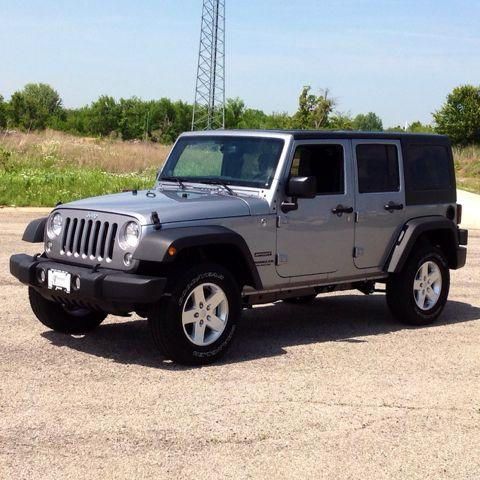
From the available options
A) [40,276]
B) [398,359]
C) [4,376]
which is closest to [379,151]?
[398,359]

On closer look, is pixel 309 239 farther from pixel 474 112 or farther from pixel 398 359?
pixel 474 112

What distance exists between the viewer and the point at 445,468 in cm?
502

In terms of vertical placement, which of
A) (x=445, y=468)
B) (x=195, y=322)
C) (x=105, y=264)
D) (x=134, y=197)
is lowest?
(x=445, y=468)

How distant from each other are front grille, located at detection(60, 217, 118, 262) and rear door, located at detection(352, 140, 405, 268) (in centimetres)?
245

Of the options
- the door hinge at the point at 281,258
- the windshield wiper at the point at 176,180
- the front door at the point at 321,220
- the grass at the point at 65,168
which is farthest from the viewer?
the grass at the point at 65,168

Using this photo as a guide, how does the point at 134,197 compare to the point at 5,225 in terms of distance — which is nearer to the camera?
the point at 134,197

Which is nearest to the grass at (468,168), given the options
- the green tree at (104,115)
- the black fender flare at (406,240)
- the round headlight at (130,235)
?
the black fender flare at (406,240)

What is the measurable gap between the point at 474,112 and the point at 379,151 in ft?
172

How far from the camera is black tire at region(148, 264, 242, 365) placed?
6.84m

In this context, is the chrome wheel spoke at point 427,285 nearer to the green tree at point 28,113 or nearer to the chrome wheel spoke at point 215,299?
the chrome wheel spoke at point 215,299

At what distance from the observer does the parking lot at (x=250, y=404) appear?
498 centimetres

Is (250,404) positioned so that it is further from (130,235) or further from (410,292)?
(410,292)

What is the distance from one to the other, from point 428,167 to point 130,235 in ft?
11.9

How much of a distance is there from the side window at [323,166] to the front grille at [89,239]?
1.76 metres
